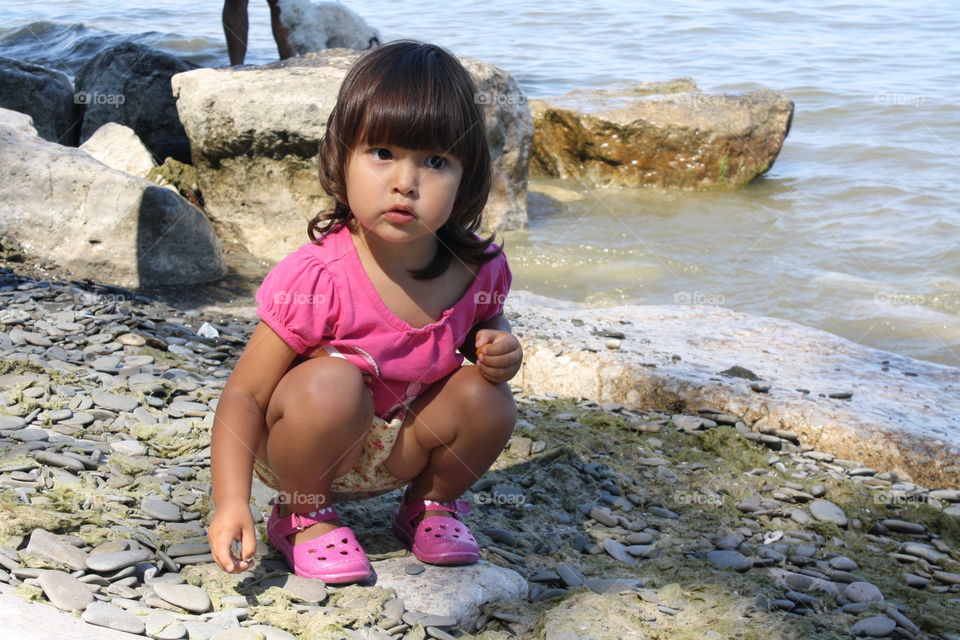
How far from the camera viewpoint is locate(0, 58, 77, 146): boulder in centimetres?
812

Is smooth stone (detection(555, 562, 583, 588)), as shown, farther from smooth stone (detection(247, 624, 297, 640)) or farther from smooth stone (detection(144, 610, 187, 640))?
smooth stone (detection(144, 610, 187, 640))

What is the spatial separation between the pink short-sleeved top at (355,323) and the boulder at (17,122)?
4.00 metres

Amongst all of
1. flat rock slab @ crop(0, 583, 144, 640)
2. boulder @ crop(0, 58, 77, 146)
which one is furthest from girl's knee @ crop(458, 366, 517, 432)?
boulder @ crop(0, 58, 77, 146)

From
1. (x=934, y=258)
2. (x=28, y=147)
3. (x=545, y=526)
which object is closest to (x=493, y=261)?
(x=545, y=526)

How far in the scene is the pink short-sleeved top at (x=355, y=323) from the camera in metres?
2.44

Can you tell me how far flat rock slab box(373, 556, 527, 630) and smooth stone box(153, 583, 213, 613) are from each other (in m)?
0.45

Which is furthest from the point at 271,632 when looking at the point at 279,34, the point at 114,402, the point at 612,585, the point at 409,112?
Answer: the point at 279,34

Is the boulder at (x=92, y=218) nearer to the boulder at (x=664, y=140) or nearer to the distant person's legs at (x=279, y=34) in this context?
the distant person's legs at (x=279, y=34)

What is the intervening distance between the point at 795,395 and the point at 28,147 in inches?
163

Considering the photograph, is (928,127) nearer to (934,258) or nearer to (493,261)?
(934,258)

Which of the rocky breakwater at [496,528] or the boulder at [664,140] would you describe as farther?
the boulder at [664,140]

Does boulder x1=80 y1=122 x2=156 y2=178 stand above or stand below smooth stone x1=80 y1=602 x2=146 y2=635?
below

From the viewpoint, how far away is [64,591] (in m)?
2.12

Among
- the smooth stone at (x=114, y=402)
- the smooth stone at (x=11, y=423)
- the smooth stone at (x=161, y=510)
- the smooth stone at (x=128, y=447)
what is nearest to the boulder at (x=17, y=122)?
the smooth stone at (x=114, y=402)
